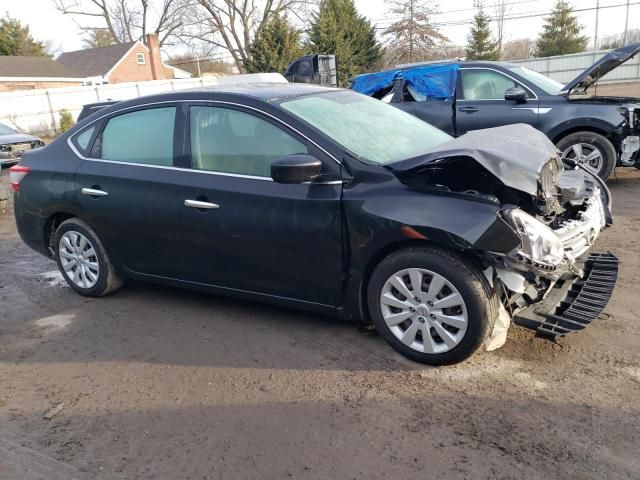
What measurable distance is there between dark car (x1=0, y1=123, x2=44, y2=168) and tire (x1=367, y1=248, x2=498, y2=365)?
37.7ft

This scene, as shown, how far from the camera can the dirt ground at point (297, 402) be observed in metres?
2.65

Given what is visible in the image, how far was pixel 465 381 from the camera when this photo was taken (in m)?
3.25

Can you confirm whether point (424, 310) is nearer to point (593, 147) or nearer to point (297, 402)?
point (297, 402)

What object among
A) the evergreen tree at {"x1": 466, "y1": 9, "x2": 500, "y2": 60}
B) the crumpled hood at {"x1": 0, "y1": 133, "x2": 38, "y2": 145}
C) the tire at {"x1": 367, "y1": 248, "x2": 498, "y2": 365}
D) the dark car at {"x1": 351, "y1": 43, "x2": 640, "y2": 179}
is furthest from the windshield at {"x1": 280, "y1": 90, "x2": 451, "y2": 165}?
the evergreen tree at {"x1": 466, "y1": 9, "x2": 500, "y2": 60}

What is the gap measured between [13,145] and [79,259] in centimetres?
951

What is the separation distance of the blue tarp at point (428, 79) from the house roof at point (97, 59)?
4423 cm

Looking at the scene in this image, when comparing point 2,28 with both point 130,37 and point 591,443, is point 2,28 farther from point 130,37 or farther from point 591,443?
point 591,443

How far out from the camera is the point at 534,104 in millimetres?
7762

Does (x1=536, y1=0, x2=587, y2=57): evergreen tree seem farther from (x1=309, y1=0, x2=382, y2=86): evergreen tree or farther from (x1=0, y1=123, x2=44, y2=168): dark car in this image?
(x1=0, y1=123, x2=44, y2=168): dark car

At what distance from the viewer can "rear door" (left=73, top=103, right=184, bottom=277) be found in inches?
166

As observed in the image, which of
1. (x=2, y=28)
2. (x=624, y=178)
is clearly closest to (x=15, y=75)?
(x=2, y=28)

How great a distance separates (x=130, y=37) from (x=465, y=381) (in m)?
58.8

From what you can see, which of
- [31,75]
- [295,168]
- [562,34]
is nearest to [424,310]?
[295,168]

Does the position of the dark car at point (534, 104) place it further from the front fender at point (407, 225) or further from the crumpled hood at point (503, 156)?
the front fender at point (407, 225)
